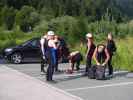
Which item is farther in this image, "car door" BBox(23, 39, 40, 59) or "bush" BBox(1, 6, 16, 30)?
"bush" BBox(1, 6, 16, 30)

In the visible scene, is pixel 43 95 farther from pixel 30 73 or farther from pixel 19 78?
pixel 30 73

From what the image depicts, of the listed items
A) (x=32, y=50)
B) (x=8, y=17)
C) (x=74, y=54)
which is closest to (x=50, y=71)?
(x=74, y=54)

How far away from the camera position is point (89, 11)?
100m

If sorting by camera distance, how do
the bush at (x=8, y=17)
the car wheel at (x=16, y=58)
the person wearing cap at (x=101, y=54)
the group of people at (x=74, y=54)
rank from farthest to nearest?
1. the bush at (x=8, y=17)
2. the car wheel at (x=16, y=58)
3. the person wearing cap at (x=101, y=54)
4. the group of people at (x=74, y=54)

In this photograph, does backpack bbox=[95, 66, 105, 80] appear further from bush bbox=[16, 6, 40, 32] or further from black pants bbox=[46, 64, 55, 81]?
bush bbox=[16, 6, 40, 32]

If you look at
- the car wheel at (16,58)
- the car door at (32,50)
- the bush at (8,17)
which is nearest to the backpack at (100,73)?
the car door at (32,50)

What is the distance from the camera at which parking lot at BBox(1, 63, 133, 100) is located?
472 inches

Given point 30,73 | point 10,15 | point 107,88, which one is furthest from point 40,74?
point 10,15

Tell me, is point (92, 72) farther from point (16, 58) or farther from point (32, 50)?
point (16, 58)

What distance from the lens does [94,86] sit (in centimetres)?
1379

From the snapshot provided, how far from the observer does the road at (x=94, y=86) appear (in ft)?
39.3

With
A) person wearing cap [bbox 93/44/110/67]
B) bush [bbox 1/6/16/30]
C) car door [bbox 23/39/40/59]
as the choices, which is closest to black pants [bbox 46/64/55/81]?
person wearing cap [bbox 93/44/110/67]

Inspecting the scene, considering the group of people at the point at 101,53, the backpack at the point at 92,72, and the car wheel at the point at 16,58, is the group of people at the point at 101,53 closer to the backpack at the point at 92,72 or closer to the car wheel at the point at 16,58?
the backpack at the point at 92,72

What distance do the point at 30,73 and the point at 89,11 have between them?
83311 millimetres
